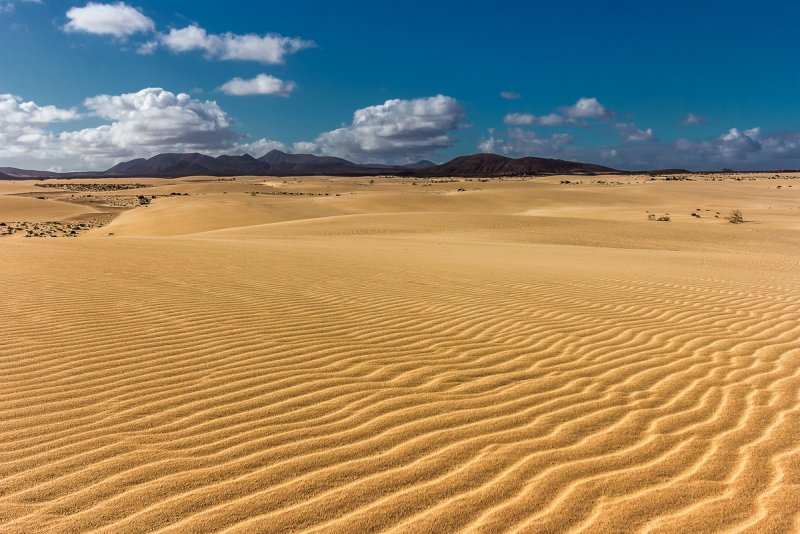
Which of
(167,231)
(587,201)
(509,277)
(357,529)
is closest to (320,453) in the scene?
(357,529)

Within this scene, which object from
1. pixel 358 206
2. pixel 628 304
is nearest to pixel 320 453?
pixel 628 304

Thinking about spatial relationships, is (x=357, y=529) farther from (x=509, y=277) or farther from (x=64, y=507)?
(x=509, y=277)

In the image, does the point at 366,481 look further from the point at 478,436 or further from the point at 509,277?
the point at 509,277

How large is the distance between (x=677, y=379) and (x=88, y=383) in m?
5.27

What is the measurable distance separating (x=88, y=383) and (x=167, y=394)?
31.1 inches

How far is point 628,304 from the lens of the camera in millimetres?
8734

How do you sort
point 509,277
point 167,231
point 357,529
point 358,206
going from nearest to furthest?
point 357,529
point 509,277
point 167,231
point 358,206

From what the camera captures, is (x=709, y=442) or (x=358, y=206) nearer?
(x=709, y=442)

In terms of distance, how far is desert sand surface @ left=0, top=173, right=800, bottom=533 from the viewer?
3.06 meters

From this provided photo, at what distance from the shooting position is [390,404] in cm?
443

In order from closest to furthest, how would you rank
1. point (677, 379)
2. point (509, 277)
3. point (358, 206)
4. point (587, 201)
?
point (677, 379) → point (509, 277) → point (358, 206) → point (587, 201)

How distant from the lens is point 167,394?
453 cm

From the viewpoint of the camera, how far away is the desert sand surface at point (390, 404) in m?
3.06

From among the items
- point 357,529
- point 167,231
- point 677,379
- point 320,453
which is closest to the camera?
point 357,529
